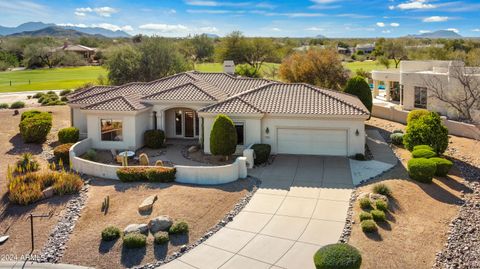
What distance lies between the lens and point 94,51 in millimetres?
133000

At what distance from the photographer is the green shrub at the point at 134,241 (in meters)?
14.3

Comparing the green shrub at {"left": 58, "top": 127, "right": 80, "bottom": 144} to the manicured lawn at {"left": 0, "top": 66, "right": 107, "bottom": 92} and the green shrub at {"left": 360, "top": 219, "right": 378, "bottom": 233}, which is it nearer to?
the green shrub at {"left": 360, "top": 219, "right": 378, "bottom": 233}

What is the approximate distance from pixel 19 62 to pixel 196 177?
378 feet

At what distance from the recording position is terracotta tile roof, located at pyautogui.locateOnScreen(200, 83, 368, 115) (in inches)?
989

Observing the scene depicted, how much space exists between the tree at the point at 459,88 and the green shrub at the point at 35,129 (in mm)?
29903

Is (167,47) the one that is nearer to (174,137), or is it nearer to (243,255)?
(174,137)

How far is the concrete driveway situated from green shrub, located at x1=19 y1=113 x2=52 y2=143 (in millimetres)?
16487

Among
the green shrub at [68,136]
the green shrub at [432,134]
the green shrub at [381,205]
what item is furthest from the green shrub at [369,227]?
the green shrub at [68,136]

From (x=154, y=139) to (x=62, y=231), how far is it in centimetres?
1188

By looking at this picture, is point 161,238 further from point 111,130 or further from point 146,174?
point 111,130

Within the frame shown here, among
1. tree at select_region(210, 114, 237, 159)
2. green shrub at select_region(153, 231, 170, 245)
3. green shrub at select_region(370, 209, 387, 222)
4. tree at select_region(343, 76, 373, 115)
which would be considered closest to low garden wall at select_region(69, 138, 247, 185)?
tree at select_region(210, 114, 237, 159)

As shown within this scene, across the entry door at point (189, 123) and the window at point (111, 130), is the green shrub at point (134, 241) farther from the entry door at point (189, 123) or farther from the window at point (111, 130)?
the entry door at point (189, 123)

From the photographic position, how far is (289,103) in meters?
26.5

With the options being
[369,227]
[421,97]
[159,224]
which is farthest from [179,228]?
[421,97]
